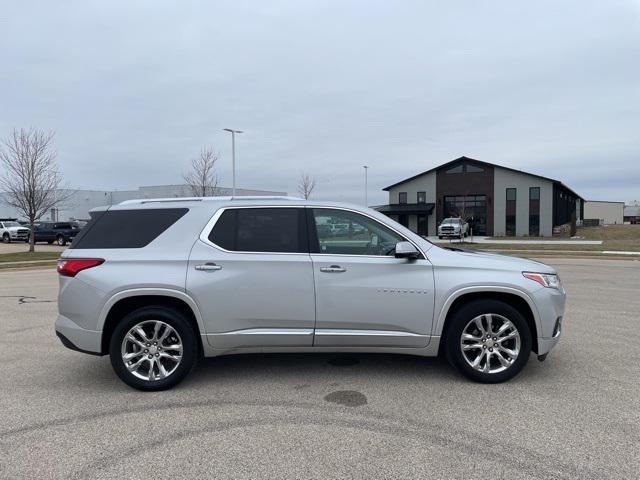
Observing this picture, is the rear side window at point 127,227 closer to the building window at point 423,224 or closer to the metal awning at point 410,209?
the metal awning at point 410,209

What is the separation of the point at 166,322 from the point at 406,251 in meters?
2.31

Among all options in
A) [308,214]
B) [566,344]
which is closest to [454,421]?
[308,214]

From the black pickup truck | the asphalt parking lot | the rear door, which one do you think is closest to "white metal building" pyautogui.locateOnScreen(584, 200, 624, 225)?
the black pickup truck

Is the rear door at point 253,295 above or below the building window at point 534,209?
below

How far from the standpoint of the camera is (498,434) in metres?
3.59

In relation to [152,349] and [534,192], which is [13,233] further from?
[534,192]

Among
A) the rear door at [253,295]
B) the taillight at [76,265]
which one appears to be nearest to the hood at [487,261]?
the rear door at [253,295]

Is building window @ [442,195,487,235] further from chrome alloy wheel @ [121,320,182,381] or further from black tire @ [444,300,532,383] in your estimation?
chrome alloy wheel @ [121,320,182,381]

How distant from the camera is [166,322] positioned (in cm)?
451

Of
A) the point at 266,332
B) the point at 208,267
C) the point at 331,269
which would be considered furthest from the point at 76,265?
the point at 331,269

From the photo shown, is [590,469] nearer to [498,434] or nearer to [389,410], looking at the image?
[498,434]

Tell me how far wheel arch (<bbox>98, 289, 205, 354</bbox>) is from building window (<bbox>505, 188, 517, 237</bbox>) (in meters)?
46.9

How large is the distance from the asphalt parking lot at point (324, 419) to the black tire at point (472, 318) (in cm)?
11

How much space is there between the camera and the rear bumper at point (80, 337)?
4.52 metres
